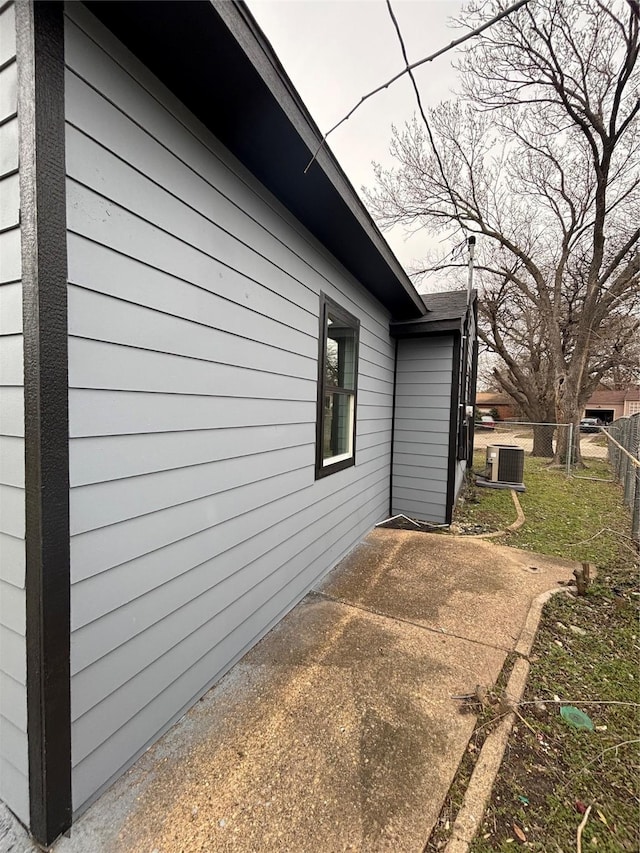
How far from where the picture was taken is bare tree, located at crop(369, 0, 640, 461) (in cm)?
840

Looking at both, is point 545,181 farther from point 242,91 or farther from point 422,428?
point 242,91

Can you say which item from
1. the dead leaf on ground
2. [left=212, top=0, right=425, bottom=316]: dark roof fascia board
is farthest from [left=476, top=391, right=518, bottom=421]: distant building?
the dead leaf on ground

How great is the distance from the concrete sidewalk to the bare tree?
8193 mm

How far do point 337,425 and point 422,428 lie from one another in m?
1.90

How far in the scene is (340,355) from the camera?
3852mm

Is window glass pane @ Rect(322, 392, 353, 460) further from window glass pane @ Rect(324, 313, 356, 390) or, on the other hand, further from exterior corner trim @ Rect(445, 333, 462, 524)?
exterior corner trim @ Rect(445, 333, 462, 524)

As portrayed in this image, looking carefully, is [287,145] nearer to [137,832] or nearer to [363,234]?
[363,234]

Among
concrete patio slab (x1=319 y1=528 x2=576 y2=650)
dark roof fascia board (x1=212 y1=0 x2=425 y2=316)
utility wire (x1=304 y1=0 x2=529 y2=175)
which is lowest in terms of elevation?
concrete patio slab (x1=319 y1=528 x2=576 y2=650)

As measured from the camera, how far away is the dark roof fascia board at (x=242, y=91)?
138cm

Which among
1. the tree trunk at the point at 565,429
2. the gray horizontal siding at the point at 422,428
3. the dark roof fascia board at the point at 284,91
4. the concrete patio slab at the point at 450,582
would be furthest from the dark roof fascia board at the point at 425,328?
Answer: the tree trunk at the point at 565,429

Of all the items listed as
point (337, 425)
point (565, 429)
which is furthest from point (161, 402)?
point (565, 429)

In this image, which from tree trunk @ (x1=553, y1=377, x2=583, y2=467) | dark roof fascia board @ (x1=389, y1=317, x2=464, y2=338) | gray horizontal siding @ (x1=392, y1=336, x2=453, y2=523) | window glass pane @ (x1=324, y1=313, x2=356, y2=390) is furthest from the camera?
tree trunk @ (x1=553, y1=377, x2=583, y2=467)

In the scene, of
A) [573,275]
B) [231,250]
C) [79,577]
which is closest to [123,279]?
[231,250]

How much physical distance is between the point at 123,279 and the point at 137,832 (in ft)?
6.50
